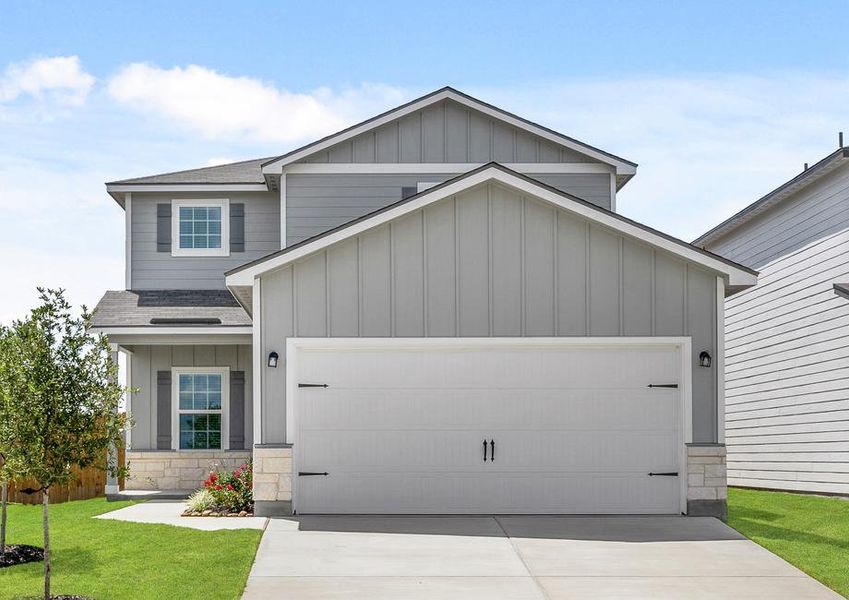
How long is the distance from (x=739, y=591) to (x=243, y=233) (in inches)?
506

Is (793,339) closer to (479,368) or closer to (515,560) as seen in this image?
(479,368)

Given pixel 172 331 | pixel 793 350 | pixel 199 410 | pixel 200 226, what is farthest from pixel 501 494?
pixel 200 226

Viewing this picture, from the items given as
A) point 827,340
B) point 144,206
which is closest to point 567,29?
point 827,340

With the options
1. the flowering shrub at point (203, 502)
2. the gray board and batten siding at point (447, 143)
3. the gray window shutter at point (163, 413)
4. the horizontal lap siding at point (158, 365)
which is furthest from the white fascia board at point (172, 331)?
the flowering shrub at point (203, 502)

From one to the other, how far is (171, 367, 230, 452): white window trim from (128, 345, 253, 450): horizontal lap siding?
9 cm

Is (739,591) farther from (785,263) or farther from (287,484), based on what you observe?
(785,263)

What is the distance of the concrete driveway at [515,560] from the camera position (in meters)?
9.77

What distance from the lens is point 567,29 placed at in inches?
587

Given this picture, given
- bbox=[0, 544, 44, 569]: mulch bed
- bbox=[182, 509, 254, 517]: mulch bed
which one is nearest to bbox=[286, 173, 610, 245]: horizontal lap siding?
bbox=[182, 509, 254, 517]: mulch bed

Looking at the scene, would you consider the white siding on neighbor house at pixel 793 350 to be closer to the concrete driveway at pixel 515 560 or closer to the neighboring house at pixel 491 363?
the neighboring house at pixel 491 363

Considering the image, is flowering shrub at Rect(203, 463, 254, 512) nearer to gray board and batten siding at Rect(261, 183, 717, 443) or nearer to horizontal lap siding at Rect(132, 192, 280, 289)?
gray board and batten siding at Rect(261, 183, 717, 443)

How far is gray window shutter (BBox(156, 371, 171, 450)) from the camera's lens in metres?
19.6

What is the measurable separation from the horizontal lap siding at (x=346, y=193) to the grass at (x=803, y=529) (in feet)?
19.2

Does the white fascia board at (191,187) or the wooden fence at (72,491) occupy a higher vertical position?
the white fascia board at (191,187)
